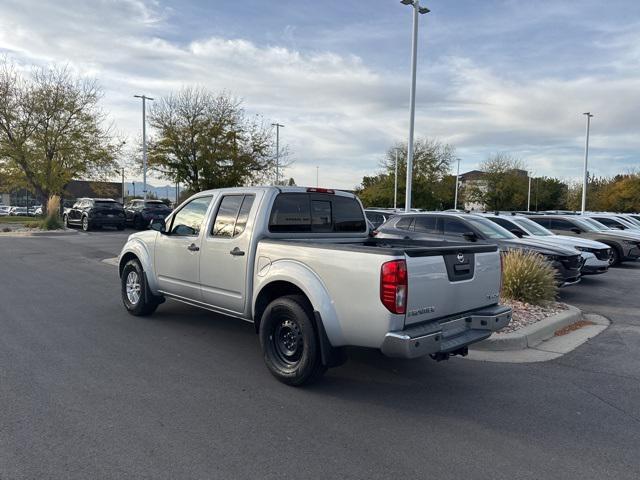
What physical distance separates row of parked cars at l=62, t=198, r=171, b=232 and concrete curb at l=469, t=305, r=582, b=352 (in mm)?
21299

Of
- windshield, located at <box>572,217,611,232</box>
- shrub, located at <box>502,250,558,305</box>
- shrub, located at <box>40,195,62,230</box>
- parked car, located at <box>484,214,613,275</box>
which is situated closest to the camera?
shrub, located at <box>502,250,558,305</box>

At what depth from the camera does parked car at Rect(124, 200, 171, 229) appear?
2772 cm

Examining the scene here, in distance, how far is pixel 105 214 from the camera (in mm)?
25859

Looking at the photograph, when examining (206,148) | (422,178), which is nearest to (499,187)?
(422,178)

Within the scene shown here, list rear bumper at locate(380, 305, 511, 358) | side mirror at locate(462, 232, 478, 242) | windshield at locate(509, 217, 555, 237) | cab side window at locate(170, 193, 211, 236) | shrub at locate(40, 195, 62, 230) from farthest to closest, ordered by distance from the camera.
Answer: shrub at locate(40, 195, 62, 230) < windshield at locate(509, 217, 555, 237) < side mirror at locate(462, 232, 478, 242) < cab side window at locate(170, 193, 211, 236) < rear bumper at locate(380, 305, 511, 358)

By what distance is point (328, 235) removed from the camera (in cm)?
615

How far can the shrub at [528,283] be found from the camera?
8.09 m

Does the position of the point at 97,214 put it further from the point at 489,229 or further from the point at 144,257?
the point at 489,229

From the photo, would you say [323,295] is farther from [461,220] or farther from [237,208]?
[461,220]

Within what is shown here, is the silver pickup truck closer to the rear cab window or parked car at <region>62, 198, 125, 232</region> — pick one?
the rear cab window

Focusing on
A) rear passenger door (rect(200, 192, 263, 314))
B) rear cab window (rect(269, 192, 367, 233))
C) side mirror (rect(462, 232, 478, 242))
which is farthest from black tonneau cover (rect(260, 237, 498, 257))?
side mirror (rect(462, 232, 478, 242))

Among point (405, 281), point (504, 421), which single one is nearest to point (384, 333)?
point (405, 281)

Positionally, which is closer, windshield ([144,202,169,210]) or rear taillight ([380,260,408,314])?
rear taillight ([380,260,408,314])

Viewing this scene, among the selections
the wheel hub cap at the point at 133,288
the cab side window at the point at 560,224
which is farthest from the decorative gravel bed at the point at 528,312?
the cab side window at the point at 560,224
